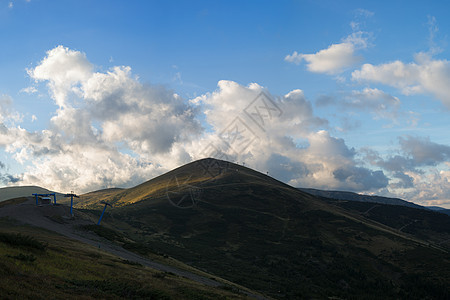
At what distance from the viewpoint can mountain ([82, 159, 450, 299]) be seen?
213ft

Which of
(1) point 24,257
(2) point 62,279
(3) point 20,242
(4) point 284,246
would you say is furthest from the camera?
(4) point 284,246

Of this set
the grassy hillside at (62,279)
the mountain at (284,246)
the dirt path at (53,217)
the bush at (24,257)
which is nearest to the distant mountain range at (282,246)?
the mountain at (284,246)

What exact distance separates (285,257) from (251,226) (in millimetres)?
32806

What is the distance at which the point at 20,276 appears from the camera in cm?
1719

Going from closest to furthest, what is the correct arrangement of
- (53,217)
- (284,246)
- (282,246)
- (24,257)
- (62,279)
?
(62,279), (24,257), (53,217), (282,246), (284,246)

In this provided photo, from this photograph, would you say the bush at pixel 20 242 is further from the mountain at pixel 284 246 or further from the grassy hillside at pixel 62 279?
the mountain at pixel 284 246

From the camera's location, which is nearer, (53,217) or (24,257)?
(24,257)

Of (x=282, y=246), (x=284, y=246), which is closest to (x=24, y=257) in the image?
(x=282, y=246)

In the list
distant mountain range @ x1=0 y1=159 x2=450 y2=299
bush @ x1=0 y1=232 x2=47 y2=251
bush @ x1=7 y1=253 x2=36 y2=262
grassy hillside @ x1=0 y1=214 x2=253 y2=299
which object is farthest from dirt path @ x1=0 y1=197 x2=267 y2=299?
bush @ x1=7 y1=253 x2=36 y2=262

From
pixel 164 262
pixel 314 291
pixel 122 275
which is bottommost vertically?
pixel 314 291

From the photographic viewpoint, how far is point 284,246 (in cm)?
9481

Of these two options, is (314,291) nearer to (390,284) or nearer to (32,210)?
(390,284)

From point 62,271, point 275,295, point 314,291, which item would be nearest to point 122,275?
point 62,271

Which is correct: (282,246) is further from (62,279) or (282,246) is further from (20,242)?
(62,279)
